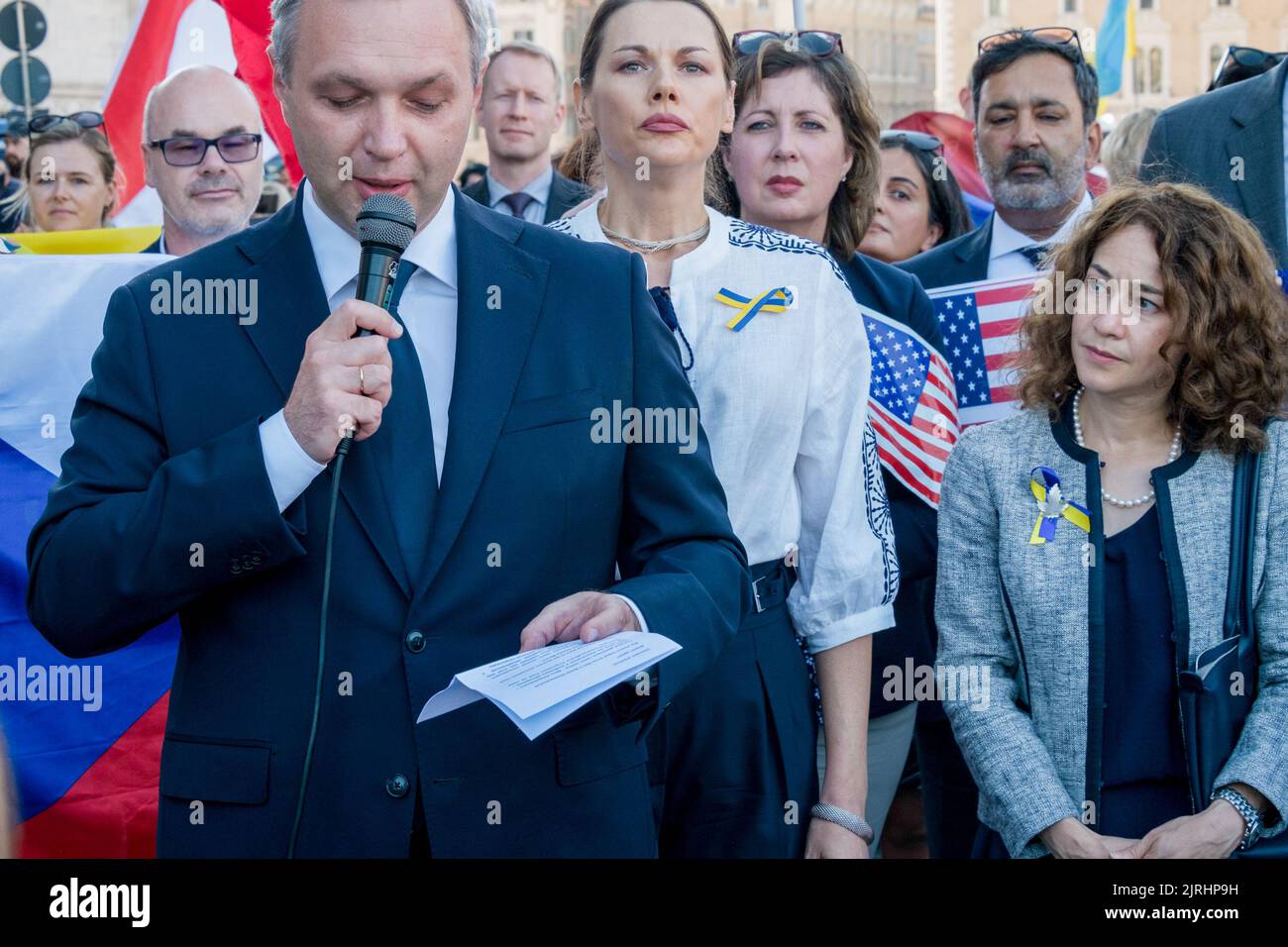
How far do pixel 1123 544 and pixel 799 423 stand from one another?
756mm

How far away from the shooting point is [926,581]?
4266 millimetres

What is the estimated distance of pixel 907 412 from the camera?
13.2ft

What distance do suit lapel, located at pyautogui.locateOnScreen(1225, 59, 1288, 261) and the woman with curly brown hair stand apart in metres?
1.33

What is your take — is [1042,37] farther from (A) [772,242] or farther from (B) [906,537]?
(A) [772,242]

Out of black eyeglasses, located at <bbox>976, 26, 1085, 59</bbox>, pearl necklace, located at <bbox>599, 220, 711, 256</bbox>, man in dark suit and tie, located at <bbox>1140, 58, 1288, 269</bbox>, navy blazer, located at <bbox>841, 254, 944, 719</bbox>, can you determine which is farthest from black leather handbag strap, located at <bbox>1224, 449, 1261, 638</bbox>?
black eyeglasses, located at <bbox>976, 26, 1085, 59</bbox>

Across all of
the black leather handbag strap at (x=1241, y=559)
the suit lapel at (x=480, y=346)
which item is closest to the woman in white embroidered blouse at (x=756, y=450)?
the black leather handbag strap at (x=1241, y=559)

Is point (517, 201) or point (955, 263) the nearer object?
point (955, 263)

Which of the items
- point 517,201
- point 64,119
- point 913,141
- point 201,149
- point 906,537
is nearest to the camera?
point 906,537

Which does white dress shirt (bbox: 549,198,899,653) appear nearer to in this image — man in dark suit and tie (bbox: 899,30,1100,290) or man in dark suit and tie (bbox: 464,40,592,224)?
man in dark suit and tie (bbox: 899,30,1100,290)

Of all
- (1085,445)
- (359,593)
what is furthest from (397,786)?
(1085,445)

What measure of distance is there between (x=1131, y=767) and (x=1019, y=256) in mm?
2465

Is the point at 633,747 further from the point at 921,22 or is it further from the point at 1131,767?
the point at 921,22
